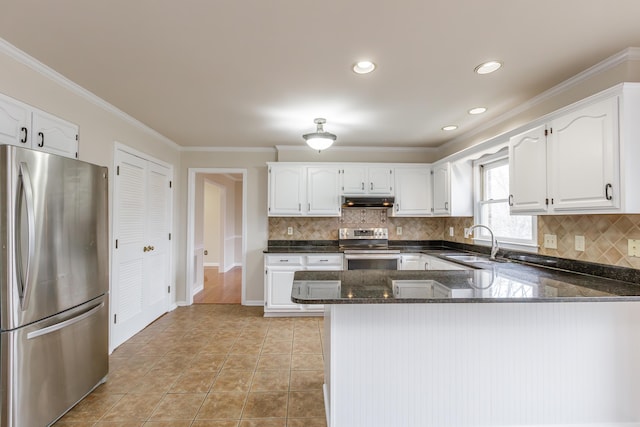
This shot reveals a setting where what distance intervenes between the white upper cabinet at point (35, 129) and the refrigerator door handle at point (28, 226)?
474mm

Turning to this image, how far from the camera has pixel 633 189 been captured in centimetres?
169

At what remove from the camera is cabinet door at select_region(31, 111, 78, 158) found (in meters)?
2.13

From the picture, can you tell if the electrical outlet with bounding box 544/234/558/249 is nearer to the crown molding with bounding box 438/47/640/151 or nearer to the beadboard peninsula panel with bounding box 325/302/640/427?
the beadboard peninsula panel with bounding box 325/302/640/427

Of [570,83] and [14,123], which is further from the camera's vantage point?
[570,83]

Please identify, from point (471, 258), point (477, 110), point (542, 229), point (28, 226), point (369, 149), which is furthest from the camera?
point (369, 149)

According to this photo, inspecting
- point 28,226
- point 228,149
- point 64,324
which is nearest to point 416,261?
point 228,149

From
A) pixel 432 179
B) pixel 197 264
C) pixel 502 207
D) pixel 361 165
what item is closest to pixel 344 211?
pixel 361 165

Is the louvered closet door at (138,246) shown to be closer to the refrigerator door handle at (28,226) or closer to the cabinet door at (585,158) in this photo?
the refrigerator door handle at (28,226)

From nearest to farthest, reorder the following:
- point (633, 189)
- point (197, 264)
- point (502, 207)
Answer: point (633, 189), point (502, 207), point (197, 264)

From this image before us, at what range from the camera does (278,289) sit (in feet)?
12.9

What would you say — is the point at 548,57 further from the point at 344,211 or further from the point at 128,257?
the point at 128,257

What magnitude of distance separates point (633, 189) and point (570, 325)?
0.85 meters

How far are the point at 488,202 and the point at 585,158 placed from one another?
1716 mm

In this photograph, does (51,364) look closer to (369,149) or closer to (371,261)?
(371,261)
